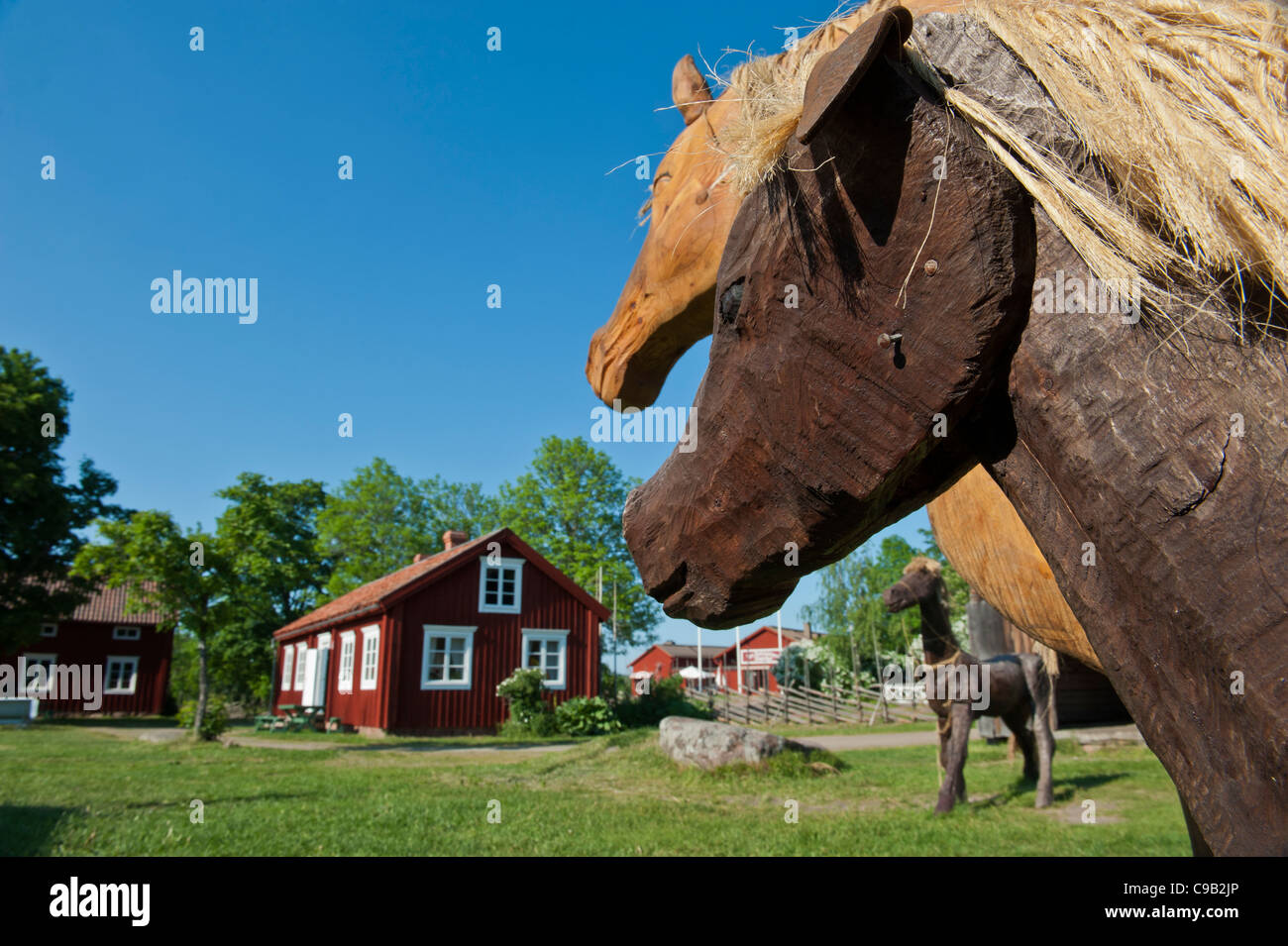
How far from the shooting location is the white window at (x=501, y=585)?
23.1m

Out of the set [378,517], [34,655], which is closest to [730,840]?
[34,655]

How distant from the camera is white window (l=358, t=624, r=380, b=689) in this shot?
2166 centimetres

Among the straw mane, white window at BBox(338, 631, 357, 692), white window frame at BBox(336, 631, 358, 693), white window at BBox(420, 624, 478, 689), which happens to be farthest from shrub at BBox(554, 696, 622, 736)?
the straw mane

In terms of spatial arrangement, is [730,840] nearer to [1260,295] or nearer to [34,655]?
[1260,295]

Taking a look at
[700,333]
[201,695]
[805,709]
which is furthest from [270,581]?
[700,333]

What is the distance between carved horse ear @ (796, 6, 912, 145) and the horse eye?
1.01 ft

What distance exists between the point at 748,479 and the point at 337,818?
8282 mm

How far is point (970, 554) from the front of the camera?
2105mm

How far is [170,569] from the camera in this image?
1762cm

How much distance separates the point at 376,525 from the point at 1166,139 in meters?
49.4

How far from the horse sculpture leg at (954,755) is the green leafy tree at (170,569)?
16.4 m

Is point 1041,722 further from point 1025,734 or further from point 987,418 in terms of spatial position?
point 987,418

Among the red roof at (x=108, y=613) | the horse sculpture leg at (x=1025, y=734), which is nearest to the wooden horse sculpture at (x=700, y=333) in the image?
the horse sculpture leg at (x=1025, y=734)

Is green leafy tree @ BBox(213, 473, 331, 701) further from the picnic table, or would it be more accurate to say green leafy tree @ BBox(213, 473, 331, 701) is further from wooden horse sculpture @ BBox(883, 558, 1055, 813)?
wooden horse sculpture @ BBox(883, 558, 1055, 813)
